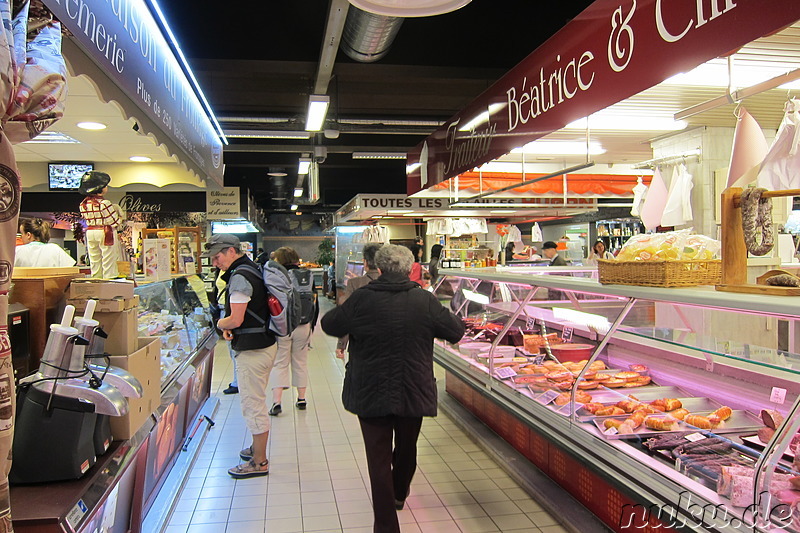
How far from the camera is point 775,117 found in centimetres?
575

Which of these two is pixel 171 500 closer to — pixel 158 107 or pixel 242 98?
pixel 158 107

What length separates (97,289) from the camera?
267 cm

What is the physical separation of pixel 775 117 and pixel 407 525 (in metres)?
5.46

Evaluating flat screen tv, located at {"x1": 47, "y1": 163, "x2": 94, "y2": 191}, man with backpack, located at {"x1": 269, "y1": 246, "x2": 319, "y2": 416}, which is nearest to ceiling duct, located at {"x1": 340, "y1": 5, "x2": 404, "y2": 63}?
man with backpack, located at {"x1": 269, "y1": 246, "x2": 319, "y2": 416}

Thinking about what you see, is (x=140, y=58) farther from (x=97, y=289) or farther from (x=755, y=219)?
(x=755, y=219)

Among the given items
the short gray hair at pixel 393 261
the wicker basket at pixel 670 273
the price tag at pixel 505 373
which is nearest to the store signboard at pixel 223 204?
the price tag at pixel 505 373

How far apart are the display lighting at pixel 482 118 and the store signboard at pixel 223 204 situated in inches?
340

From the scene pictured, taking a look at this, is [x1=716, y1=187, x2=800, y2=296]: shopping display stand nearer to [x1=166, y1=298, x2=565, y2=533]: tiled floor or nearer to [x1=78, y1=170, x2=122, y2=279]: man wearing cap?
[x1=166, y1=298, x2=565, y2=533]: tiled floor

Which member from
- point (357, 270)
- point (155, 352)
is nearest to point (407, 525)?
point (155, 352)

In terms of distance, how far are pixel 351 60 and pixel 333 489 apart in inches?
243

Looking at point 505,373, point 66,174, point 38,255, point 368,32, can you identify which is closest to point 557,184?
point 368,32

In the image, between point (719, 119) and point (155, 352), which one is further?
point (719, 119)

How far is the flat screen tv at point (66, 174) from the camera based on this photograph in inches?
312

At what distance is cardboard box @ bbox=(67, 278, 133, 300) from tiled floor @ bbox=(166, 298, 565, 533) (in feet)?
5.67
